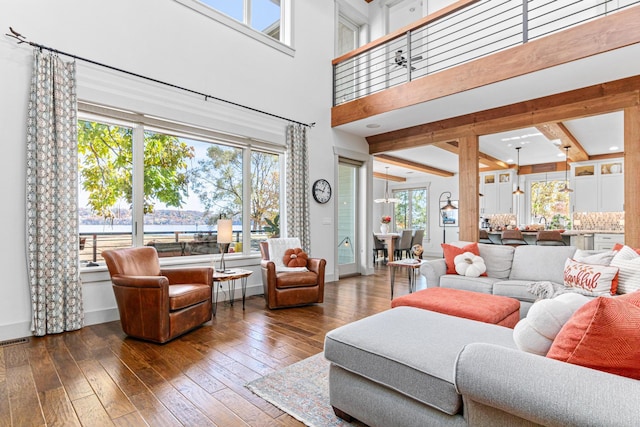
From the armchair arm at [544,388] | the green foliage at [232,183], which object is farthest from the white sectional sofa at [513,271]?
the green foliage at [232,183]

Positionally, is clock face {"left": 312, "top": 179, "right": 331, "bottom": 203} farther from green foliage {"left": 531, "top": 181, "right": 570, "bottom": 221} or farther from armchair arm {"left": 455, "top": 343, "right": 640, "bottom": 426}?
green foliage {"left": 531, "top": 181, "right": 570, "bottom": 221}

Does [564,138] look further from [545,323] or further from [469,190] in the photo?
[545,323]

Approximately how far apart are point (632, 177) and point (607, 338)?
4.24m

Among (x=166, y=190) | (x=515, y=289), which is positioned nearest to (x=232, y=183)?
(x=166, y=190)

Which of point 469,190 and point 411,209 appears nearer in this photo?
point 469,190

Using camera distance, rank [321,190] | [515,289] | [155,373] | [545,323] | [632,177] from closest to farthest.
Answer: [545,323] < [155,373] < [515,289] < [632,177] < [321,190]

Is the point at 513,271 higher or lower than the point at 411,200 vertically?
lower

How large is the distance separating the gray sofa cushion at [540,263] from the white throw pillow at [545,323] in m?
2.55

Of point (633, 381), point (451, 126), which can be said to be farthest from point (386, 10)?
point (633, 381)

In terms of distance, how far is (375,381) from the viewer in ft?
5.42

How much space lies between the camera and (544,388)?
1083mm

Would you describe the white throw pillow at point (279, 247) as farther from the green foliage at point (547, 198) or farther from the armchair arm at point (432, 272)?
the green foliage at point (547, 198)

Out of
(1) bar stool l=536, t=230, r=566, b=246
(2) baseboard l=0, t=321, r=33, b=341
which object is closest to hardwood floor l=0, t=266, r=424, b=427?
(2) baseboard l=0, t=321, r=33, b=341

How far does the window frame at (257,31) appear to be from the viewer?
4438mm
